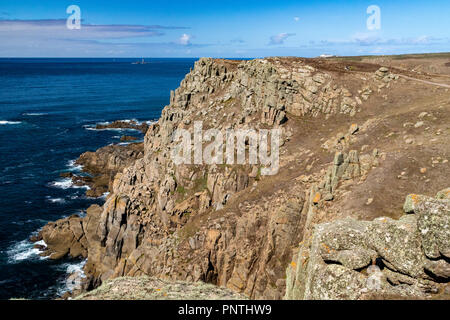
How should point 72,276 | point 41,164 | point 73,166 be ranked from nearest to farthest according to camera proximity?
point 72,276 < point 73,166 < point 41,164

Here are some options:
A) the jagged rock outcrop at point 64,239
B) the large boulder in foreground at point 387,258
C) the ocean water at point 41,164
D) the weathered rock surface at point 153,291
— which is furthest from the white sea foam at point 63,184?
the large boulder in foreground at point 387,258

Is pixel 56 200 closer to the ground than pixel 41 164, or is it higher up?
closer to the ground

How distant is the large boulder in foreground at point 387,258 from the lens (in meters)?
13.2

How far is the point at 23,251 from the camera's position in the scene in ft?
170

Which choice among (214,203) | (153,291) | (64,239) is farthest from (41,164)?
(153,291)

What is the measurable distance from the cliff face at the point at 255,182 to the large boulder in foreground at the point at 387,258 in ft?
22.2

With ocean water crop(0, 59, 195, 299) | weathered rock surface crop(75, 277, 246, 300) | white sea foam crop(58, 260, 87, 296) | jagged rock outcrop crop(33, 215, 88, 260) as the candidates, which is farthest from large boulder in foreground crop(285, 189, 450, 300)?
jagged rock outcrop crop(33, 215, 88, 260)

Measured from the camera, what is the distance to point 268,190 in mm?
37875

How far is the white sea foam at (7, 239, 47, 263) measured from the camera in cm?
5007

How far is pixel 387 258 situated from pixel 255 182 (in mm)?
28102

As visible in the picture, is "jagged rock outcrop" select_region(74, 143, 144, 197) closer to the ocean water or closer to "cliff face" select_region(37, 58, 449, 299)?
the ocean water

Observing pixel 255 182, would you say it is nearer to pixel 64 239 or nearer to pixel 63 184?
pixel 64 239

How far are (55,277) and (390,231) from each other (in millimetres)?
47911
